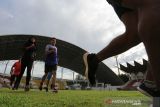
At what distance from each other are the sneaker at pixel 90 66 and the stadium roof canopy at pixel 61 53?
60847mm

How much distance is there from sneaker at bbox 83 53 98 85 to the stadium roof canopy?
200 feet

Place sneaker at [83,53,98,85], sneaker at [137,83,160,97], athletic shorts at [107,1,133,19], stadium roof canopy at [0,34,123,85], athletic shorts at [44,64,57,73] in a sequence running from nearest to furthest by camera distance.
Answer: sneaker at [137,83,160,97] → athletic shorts at [107,1,133,19] → sneaker at [83,53,98,85] → athletic shorts at [44,64,57,73] → stadium roof canopy at [0,34,123,85]

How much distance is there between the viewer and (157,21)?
7.38ft

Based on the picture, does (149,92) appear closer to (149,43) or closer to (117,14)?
(149,43)

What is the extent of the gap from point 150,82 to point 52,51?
9.88 meters

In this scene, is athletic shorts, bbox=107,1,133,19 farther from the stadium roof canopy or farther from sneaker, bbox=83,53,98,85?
the stadium roof canopy

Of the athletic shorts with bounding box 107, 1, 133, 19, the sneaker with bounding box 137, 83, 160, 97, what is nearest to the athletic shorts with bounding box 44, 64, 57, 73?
the athletic shorts with bounding box 107, 1, 133, 19

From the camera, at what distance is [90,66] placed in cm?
336

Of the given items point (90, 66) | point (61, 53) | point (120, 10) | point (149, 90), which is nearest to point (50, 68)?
point (90, 66)

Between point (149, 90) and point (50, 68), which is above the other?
point (50, 68)

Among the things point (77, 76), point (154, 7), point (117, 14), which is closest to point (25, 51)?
point (117, 14)

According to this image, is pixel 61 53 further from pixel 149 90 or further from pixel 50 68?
pixel 149 90

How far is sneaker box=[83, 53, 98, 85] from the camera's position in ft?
10.9

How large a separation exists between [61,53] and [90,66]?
68.5 m
